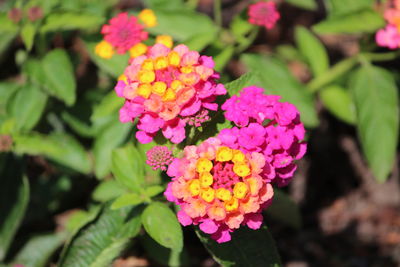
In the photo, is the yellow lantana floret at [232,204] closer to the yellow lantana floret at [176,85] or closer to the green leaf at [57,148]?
the yellow lantana floret at [176,85]

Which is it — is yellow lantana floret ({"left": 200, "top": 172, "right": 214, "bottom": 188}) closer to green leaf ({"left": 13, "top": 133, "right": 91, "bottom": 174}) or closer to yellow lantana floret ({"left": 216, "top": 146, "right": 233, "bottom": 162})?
yellow lantana floret ({"left": 216, "top": 146, "right": 233, "bottom": 162})

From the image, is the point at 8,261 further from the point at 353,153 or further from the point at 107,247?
the point at 353,153

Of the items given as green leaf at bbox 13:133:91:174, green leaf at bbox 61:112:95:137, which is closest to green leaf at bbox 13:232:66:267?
green leaf at bbox 13:133:91:174

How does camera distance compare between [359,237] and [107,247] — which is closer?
[107,247]

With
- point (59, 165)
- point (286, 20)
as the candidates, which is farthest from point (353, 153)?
point (59, 165)

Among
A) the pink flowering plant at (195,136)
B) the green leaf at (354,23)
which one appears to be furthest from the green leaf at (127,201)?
the green leaf at (354,23)

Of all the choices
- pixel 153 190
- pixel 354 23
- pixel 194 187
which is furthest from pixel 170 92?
pixel 354 23

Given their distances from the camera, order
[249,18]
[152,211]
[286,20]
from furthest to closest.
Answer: [286,20] < [249,18] < [152,211]
